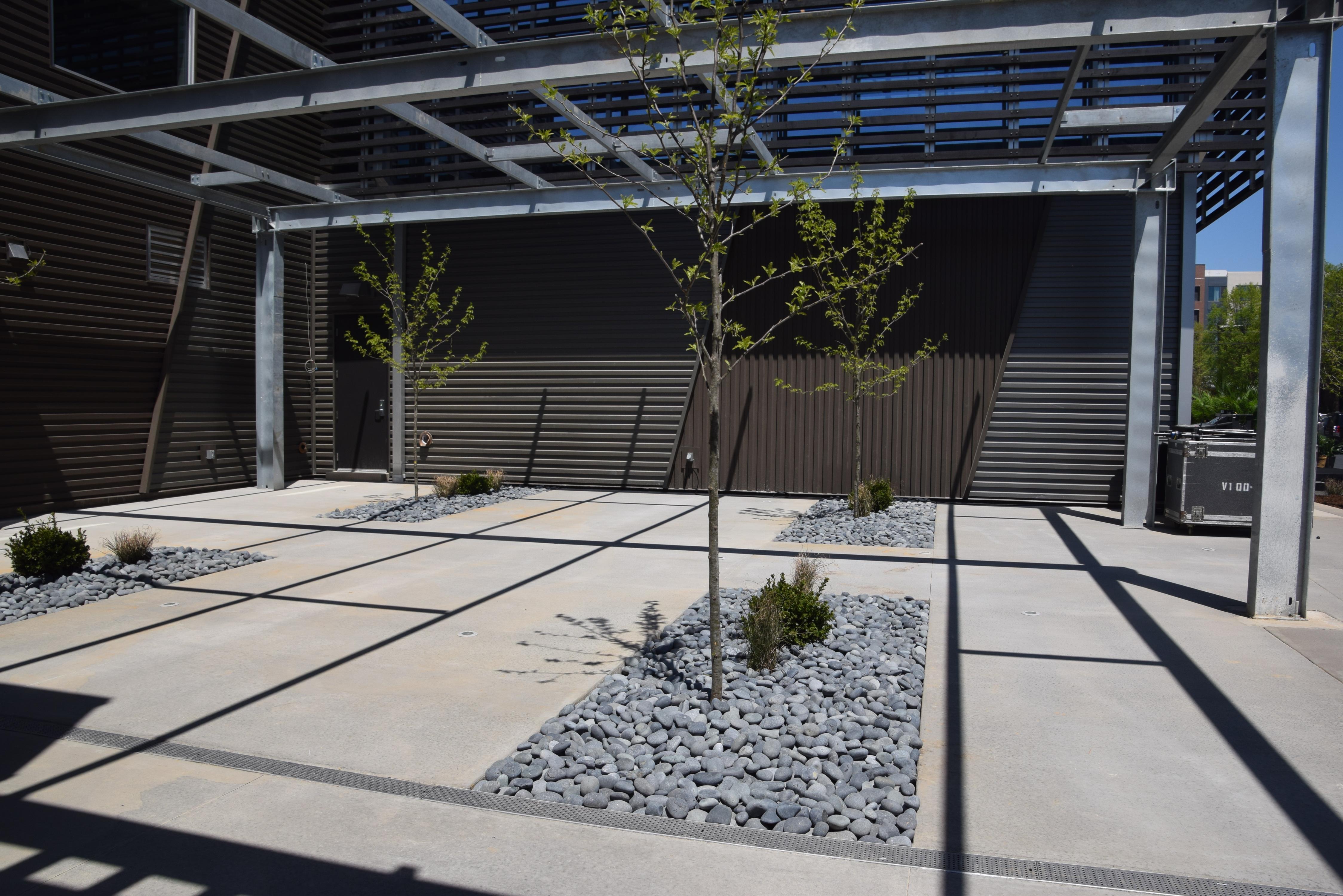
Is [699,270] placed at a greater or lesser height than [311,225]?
lesser

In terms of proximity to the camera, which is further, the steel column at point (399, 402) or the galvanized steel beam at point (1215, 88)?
the steel column at point (399, 402)

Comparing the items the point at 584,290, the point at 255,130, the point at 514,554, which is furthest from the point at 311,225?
the point at 514,554

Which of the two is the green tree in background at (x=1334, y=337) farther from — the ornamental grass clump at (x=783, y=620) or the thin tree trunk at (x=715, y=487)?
the thin tree trunk at (x=715, y=487)

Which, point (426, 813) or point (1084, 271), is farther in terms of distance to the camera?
point (1084, 271)

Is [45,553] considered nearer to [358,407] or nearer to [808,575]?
[808,575]

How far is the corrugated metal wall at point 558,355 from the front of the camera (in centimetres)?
1395

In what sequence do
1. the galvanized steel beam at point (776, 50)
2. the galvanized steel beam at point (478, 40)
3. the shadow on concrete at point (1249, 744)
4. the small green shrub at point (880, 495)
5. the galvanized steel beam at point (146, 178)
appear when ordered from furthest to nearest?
the small green shrub at point (880, 495), the galvanized steel beam at point (146, 178), the galvanized steel beam at point (478, 40), the galvanized steel beam at point (776, 50), the shadow on concrete at point (1249, 744)

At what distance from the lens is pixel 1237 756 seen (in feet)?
12.4

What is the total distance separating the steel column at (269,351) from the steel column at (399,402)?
1822 mm

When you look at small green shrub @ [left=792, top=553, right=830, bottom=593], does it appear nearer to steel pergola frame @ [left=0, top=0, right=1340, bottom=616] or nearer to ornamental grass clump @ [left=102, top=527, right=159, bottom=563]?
steel pergola frame @ [left=0, top=0, right=1340, bottom=616]

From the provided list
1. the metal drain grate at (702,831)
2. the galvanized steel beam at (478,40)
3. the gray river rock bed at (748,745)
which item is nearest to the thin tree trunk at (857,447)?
the galvanized steel beam at (478,40)

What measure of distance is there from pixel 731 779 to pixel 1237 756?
86.9 inches

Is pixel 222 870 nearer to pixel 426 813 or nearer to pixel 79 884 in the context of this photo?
pixel 79 884

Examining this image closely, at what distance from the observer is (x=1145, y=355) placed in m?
10.2
